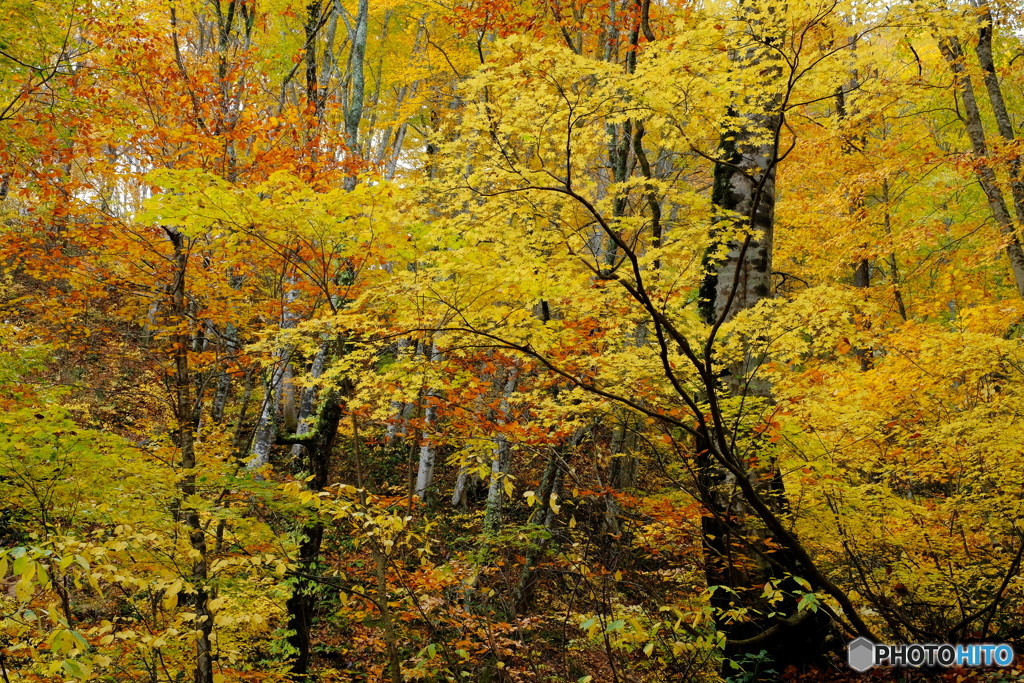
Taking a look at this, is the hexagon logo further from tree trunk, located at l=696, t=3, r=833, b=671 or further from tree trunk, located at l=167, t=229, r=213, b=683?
tree trunk, located at l=167, t=229, r=213, b=683

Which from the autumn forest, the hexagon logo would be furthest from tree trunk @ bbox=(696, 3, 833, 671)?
the hexagon logo

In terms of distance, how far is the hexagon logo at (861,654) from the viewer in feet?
11.8

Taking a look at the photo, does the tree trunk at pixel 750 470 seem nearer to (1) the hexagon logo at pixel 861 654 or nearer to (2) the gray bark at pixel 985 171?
(1) the hexagon logo at pixel 861 654

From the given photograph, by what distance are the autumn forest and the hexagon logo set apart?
303 millimetres

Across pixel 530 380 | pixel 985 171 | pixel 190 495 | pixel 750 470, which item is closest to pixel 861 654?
pixel 750 470

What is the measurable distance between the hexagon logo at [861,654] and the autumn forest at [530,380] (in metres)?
0.30

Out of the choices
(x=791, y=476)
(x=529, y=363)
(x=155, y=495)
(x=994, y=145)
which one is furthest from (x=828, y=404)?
(x=155, y=495)

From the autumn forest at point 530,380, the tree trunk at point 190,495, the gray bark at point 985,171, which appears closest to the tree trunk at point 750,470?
the autumn forest at point 530,380

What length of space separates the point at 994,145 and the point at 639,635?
34.1 ft

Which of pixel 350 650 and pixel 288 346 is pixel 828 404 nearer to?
pixel 288 346

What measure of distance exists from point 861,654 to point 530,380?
7.37 metres

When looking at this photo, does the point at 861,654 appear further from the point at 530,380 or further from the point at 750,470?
the point at 530,380

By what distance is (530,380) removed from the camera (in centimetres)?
1078

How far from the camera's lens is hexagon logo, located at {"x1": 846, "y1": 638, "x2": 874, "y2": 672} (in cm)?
361
